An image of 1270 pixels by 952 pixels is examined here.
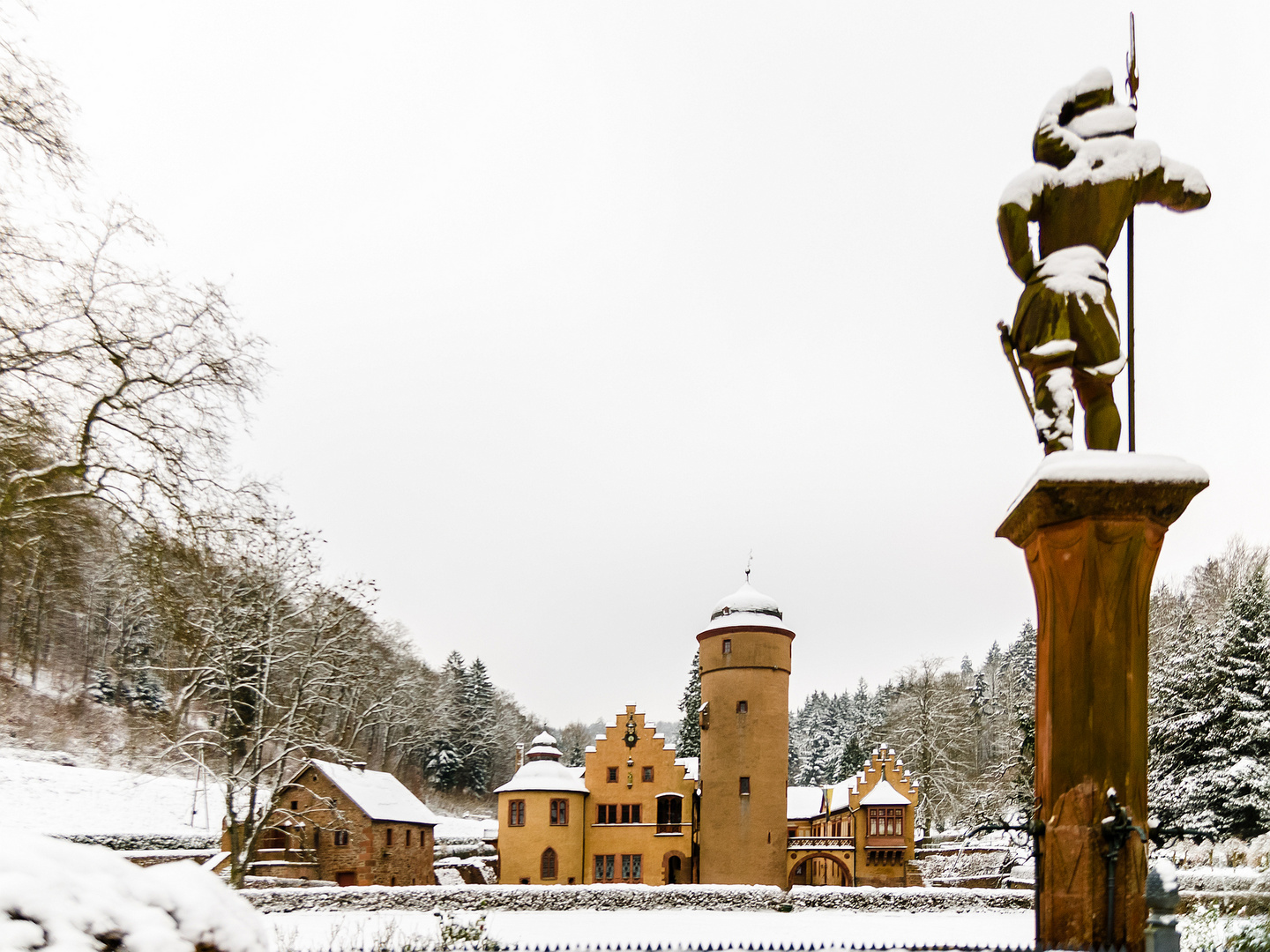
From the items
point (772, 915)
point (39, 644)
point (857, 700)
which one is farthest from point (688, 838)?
point (857, 700)

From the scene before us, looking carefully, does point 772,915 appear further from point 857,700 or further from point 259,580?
point 857,700

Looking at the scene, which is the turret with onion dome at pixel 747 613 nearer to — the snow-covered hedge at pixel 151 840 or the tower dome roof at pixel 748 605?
the tower dome roof at pixel 748 605

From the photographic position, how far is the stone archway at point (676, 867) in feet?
120

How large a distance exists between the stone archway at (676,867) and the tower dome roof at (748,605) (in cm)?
942

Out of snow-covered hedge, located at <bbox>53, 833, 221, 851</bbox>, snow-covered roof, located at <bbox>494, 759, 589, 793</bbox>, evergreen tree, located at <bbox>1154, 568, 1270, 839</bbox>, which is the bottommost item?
snow-covered hedge, located at <bbox>53, 833, 221, 851</bbox>

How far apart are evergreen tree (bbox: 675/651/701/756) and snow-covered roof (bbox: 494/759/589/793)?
20.2 meters

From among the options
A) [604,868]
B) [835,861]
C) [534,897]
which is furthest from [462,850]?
[534,897]

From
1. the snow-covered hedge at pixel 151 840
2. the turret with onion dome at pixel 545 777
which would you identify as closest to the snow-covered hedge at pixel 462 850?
the turret with onion dome at pixel 545 777

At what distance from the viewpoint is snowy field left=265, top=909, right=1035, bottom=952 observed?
19484 mm

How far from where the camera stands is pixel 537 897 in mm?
28656

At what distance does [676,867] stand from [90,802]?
83.9 ft

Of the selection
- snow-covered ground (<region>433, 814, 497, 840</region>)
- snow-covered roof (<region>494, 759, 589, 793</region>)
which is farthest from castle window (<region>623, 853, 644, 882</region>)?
snow-covered ground (<region>433, 814, 497, 840</region>)

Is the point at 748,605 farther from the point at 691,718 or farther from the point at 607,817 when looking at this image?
the point at 691,718

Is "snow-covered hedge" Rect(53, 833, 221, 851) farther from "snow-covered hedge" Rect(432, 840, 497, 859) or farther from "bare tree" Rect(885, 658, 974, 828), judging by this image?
"bare tree" Rect(885, 658, 974, 828)
